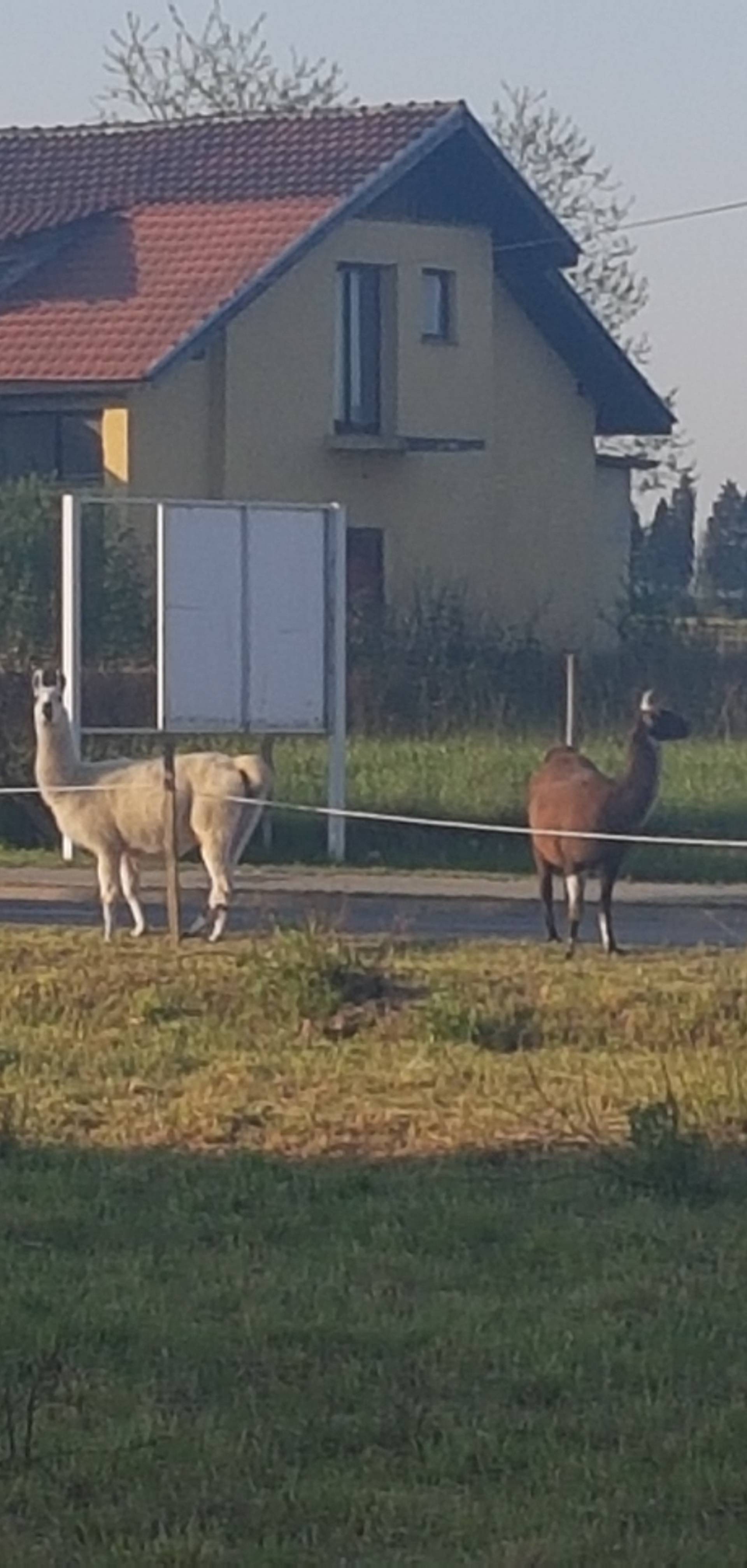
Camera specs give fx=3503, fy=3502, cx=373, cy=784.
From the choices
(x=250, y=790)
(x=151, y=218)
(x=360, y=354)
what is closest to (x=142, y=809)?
(x=250, y=790)

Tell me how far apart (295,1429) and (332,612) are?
17.7m

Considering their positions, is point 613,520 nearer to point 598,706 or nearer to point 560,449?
point 560,449

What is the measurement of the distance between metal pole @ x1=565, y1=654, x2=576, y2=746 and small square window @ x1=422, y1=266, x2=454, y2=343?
17.7 m

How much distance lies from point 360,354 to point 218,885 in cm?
2351

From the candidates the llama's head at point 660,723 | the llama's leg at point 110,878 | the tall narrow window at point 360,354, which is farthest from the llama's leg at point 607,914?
the tall narrow window at point 360,354

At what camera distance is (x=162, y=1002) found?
1617 cm

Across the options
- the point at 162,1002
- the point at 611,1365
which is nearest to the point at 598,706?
the point at 162,1002

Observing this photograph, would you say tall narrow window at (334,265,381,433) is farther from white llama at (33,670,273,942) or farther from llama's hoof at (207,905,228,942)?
llama's hoof at (207,905,228,942)

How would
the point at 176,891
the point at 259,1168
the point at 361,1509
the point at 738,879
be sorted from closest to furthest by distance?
1. the point at 361,1509
2. the point at 259,1168
3. the point at 176,891
4. the point at 738,879

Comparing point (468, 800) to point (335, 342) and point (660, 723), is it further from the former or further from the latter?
point (335, 342)

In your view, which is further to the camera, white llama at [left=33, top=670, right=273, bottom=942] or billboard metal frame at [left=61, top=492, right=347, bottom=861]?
billboard metal frame at [left=61, top=492, right=347, bottom=861]

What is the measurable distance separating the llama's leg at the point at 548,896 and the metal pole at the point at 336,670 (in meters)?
5.75

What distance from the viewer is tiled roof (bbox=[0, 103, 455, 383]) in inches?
1483

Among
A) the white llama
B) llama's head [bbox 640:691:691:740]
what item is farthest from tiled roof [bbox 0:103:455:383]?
the white llama
